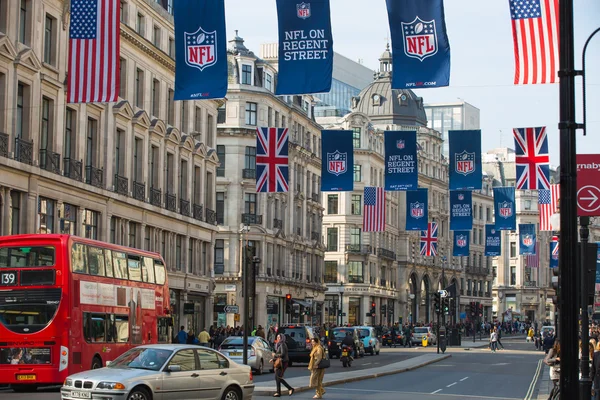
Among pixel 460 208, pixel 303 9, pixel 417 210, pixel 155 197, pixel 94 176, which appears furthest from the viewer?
pixel 155 197

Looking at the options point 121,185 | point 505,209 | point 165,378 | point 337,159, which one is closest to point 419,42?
point 165,378

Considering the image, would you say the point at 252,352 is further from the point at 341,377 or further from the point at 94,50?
the point at 94,50

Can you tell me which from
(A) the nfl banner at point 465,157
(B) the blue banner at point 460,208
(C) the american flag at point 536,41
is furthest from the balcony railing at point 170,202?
(C) the american flag at point 536,41

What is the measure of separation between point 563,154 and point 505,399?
1748cm

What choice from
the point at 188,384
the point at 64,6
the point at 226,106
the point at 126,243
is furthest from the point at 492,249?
the point at 188,384

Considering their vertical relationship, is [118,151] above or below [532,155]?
above

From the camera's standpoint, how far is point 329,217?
333ft

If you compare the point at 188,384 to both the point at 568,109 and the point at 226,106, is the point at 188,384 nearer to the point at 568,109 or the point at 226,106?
the point at 568,109

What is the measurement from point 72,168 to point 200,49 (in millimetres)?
19119

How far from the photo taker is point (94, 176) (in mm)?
45188

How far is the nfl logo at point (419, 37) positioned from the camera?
24078 mm

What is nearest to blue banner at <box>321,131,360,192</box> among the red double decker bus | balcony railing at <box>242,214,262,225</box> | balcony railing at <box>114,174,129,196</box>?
balcony railing at <box>114,174,129,196</box>

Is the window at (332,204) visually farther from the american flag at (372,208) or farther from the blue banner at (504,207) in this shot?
the blue banner at (504,207)

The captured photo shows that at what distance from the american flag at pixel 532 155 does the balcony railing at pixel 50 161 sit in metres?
17.7
